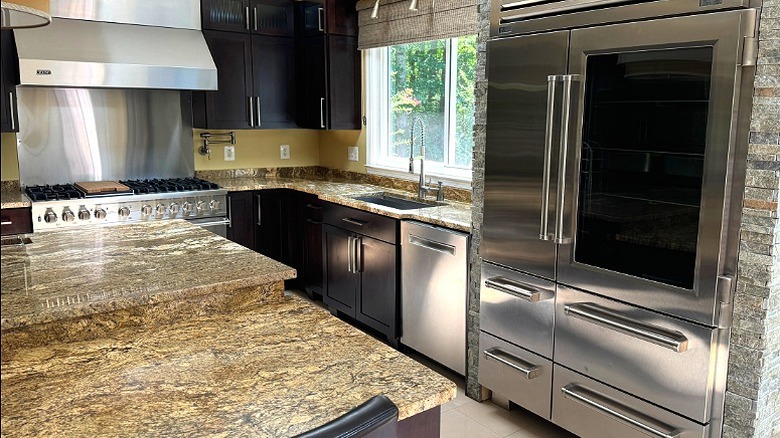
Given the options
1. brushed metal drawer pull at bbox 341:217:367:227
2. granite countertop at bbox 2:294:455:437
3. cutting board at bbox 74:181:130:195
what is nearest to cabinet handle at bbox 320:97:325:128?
brushed metal drawer pull at bbox 341:217:367:227

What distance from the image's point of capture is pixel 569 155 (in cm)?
251

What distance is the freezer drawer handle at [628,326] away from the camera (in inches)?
86.7

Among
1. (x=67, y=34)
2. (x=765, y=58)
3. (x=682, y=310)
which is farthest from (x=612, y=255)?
(x=67, y=34)

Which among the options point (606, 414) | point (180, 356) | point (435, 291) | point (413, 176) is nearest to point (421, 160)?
point (413, 176)

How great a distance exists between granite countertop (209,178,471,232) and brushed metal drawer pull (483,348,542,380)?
61 centimetres

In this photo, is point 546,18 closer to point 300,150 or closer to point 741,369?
point 741,369

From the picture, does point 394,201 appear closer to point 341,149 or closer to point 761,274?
point 341,149

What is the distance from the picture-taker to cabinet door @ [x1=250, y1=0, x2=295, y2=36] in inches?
186

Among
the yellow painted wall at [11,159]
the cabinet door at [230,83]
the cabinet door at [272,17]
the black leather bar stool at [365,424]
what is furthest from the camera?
the cabinet door at [272,17]

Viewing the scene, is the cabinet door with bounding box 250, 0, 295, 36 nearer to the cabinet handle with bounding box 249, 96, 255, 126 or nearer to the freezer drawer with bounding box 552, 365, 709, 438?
the cabinet handle with bounding box 249, 96, 255, 126

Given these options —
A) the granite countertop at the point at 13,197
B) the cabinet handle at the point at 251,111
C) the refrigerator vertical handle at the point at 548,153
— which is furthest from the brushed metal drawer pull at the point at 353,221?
the granite countertop at the point at 13,197

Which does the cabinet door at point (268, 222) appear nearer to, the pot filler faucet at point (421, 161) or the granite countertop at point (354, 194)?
the granite countertop at point (354, 194)

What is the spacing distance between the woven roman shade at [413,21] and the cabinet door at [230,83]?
2.92 ft

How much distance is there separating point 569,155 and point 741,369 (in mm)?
977
